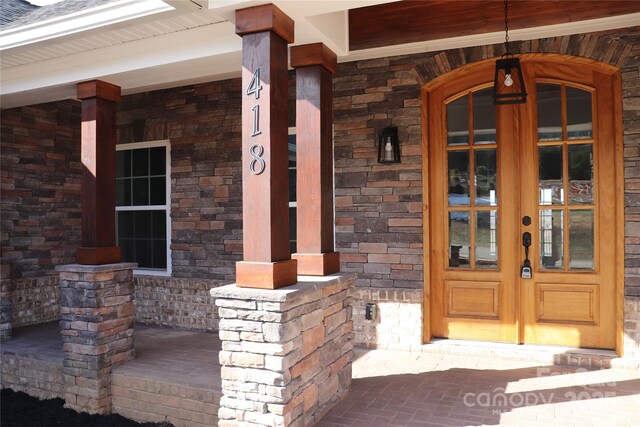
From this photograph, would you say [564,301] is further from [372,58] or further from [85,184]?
[85,184]

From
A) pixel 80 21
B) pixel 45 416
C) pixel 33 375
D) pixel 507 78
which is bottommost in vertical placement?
pixel 45 416

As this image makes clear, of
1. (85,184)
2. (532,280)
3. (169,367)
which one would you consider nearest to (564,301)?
(532,280)

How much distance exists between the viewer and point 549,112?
444cm

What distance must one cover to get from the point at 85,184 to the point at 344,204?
8.17ft

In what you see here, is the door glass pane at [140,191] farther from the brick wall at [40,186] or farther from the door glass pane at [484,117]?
the door glass pane at [484,117]

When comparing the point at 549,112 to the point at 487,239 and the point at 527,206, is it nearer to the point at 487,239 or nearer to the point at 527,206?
the point at 527,206

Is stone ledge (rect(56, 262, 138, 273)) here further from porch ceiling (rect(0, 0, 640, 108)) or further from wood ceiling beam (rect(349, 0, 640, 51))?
wood ceiling beam (rect(349, 0, 640, 51))

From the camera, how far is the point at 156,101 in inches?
243

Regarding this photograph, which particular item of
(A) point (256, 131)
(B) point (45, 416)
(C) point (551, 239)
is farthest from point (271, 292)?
(B) point (45, 416)

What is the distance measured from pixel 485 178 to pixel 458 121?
615 mm

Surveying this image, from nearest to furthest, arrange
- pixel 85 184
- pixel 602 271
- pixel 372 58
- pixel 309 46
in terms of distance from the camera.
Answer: pixel 309 46 → pixel 602 271 → pixel 85 184 → pixel 372 58

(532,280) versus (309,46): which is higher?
(309,46)

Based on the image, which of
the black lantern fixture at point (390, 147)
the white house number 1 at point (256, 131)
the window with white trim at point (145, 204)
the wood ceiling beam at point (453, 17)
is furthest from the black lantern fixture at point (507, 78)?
the window with white trim at point (145, 204)

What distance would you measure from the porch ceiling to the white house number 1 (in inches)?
22.9
